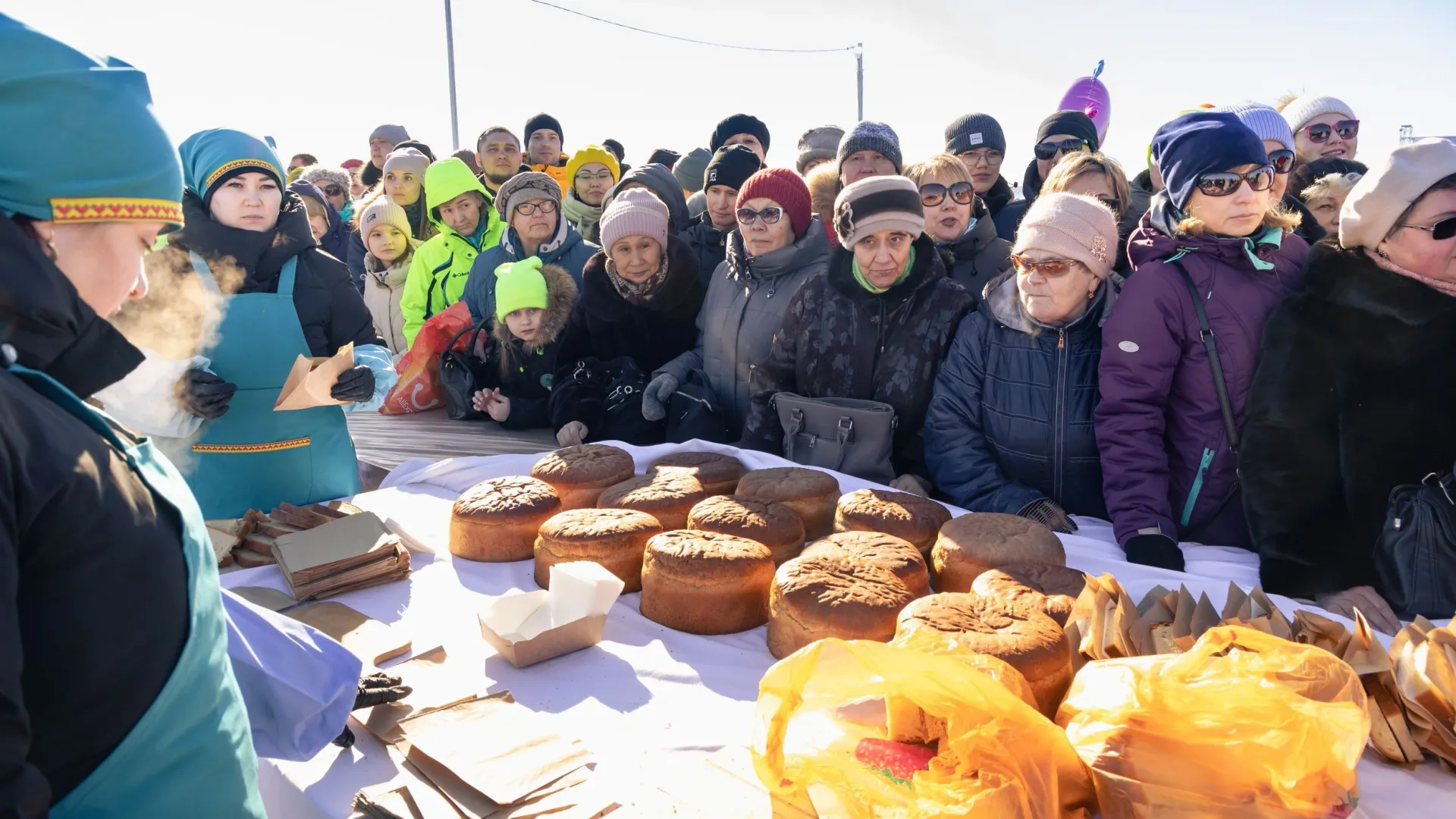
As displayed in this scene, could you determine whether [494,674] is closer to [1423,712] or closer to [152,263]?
[1423,712]

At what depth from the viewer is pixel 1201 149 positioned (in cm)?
246

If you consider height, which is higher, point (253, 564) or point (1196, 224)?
point (1196, 224)

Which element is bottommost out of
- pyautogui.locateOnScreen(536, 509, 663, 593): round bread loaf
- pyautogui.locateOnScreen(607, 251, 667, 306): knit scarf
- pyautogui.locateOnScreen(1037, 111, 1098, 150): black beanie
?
pyautogui.locateOnScreen(536, 509, 663, 593): round bread loaf

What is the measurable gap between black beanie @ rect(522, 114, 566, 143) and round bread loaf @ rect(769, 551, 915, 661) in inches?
275

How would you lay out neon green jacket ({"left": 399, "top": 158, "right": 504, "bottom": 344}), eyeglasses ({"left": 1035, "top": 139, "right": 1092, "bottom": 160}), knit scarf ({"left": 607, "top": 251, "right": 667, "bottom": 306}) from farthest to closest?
neon green jacket ({"left": 399, "top": 158, "right": 504, "bottom": 344}), eyeglasses ({"left": 1035, "top": 139, "right": 1092, "bottom": 160}), knit scarf ({"left": 607, "top": 251, "right": 667, "bottom": 306})

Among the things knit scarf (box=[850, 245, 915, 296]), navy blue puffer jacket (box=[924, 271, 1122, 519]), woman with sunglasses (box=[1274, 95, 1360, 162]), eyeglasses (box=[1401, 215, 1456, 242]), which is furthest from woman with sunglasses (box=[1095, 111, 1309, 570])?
woman with sunglasses (box=[1274, 95, 1360, 162])

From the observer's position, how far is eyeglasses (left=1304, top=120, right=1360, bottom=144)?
508 centimetres

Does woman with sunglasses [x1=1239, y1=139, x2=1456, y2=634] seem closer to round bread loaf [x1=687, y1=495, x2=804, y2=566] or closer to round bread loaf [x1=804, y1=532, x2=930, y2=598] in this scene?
round bread loaf [x1=804, y1=532, x2=930, y2=598]

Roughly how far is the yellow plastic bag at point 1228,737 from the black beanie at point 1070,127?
3829 millimetres

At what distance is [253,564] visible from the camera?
2.37 m

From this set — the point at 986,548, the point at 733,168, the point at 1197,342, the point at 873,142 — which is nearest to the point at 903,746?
the point at 986,548

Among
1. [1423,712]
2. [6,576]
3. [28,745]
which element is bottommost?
[1423,712]

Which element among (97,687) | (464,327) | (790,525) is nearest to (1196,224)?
(790,525)

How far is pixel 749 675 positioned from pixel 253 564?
1537 mm
